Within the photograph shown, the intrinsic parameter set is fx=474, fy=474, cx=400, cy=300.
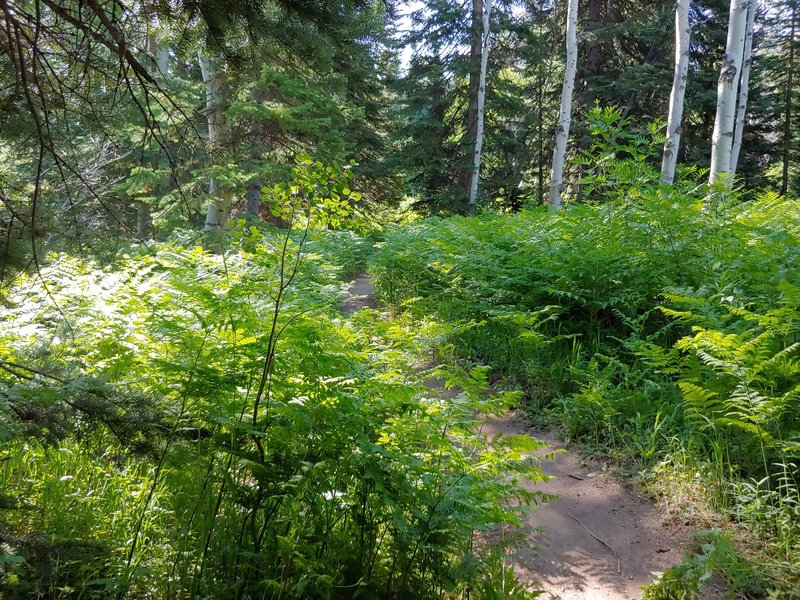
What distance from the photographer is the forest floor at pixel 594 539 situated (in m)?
2.70

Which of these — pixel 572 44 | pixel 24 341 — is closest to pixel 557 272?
pixel 24 341

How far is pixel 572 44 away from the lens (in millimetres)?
13102

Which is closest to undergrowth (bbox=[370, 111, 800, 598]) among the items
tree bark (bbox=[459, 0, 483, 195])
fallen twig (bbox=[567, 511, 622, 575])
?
fallen twig (bbox=[567, 511, 622, 575])

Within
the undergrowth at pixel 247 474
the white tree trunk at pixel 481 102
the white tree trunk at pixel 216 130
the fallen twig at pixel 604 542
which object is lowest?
the fallen twig at pixel 604 542

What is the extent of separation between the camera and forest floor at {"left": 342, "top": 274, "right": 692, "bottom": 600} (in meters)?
2.70

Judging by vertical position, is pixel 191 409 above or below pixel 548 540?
above

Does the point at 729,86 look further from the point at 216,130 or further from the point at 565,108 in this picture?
the point at 216,130

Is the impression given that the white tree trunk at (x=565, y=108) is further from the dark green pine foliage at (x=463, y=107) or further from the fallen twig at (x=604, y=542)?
the fallen twig at (x=604, y=542)

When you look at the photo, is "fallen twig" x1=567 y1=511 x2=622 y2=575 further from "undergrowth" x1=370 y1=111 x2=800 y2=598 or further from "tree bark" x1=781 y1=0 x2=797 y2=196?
"tree bark" x1=781 y1=0 x2=797 y2=196

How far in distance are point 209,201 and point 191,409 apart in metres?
7.80

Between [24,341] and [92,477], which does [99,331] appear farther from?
[92,477]

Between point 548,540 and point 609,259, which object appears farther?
point 609,259

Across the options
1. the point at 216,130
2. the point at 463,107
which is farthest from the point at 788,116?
the point at 216,130

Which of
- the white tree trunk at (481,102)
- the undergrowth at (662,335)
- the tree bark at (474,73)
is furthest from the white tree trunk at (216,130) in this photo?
the tree bark at (474,73)
